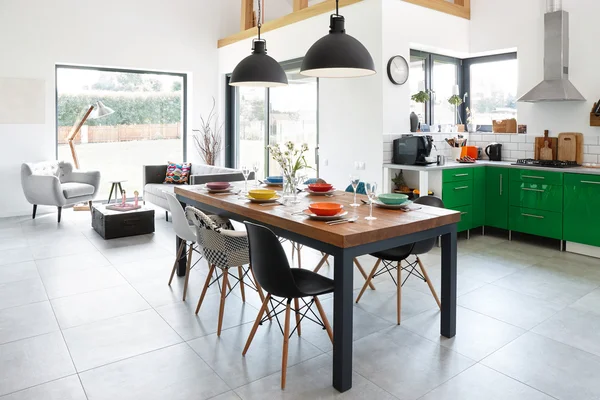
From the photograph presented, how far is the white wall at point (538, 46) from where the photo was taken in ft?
17.4

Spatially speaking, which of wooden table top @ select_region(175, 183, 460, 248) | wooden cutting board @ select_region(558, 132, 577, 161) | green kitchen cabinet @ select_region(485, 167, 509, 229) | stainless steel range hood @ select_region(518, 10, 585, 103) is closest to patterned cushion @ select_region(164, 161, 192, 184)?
wooden table top @ select_region(175, 183, 460, 248)

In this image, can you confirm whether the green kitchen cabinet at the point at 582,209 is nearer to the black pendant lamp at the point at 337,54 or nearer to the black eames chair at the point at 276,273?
the black pendant lamp at the point at 337,54

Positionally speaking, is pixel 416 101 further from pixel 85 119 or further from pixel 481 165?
pixel 85 119

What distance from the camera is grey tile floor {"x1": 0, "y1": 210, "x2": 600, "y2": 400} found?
247 centimetres

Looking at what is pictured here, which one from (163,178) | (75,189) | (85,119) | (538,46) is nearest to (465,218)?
(538,46)

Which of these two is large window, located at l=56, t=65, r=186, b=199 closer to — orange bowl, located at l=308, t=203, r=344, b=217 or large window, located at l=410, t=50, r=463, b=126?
large window, located at l=410, t=50, r=463, b=126

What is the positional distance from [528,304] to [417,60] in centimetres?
374

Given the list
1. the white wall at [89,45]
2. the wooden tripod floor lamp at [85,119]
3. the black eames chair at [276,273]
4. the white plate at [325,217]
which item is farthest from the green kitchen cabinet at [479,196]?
the wooden tripod floor lamp at [85,119]

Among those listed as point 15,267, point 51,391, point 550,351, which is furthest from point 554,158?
point 15,267

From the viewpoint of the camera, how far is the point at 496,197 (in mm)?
5699

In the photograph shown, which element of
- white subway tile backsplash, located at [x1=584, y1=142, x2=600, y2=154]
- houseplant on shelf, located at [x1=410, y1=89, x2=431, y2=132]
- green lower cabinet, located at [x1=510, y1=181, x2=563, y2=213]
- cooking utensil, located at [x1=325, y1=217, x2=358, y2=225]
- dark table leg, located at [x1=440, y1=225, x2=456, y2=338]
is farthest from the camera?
houseplant on shelf, located at [x1=410, y1=89, x2=431, y2=132]

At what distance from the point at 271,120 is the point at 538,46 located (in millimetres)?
4031

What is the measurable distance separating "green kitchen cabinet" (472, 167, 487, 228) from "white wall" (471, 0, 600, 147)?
90cm

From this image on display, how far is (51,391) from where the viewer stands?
96.0 inches
